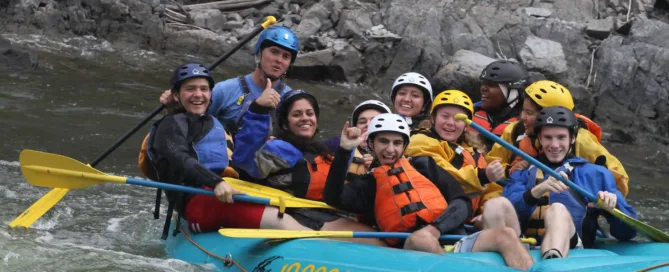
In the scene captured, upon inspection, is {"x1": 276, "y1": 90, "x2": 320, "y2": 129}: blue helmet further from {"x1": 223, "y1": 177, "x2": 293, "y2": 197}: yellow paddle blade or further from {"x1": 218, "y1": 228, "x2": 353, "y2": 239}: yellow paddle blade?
{"x1": 218, "y1": 228, "x2": 353, "y2": 239}: yellow paddle blade

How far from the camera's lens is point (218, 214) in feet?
18.4

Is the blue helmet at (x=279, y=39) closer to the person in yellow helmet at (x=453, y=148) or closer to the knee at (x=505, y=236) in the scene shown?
the person in yellow helmet at (x=453, y=148)

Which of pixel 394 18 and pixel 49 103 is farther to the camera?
pixel 394 18

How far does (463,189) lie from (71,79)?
998 cm

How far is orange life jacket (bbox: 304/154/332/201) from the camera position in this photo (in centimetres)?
549

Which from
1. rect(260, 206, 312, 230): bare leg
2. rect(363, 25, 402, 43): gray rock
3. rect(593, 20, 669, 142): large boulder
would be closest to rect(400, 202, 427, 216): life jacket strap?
rect(260, 206, 312, 230): bare leg

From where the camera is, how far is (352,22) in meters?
16.8

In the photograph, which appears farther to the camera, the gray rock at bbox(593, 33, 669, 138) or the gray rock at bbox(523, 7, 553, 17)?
the gray rock at bbox(523, 7, 553, 17)

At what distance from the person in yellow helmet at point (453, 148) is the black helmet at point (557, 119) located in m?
0.42

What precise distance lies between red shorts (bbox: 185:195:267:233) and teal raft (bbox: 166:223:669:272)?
66 mm

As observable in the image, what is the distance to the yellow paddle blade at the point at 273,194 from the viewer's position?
536 cm

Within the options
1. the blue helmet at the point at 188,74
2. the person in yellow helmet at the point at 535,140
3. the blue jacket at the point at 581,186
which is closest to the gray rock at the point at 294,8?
the blue helmet at the point at 188,74

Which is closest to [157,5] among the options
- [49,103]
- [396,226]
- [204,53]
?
[204,53]

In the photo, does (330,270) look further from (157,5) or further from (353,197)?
(157,5)
